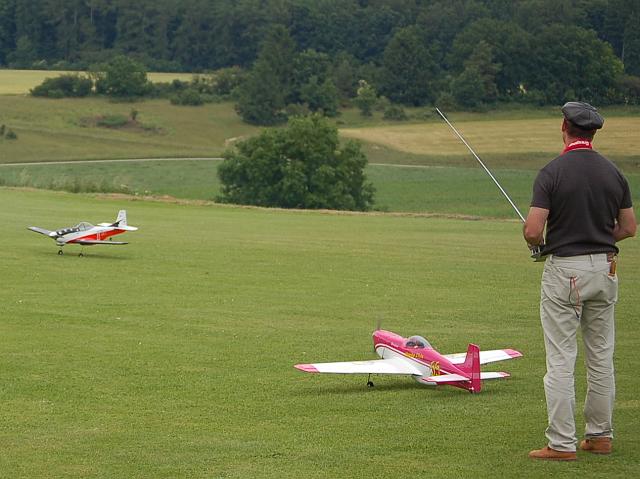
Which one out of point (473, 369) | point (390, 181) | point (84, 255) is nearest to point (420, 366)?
point (473, 369)

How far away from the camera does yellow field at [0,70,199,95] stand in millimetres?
118912

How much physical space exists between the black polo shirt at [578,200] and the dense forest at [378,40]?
7200 cm

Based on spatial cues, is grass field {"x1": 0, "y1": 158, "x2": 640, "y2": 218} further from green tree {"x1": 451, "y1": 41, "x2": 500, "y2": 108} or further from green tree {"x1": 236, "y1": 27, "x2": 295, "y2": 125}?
green tree {"x1": 236, "y1": 27, "x2": 295, "y2": 125}

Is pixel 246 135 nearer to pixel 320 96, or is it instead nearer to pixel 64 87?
pixel 320 96

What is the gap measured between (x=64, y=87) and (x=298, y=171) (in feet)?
176

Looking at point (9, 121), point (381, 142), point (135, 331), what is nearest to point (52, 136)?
point (9, 121)

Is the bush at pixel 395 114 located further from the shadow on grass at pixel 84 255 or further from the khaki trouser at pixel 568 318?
the khaki trouser at pixel 568 318

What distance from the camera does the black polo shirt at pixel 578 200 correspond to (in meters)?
8.27

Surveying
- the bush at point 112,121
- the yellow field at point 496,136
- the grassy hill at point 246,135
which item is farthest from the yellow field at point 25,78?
the yellow field at point 496,136

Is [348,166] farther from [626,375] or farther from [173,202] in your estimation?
[626,375]

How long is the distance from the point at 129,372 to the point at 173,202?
3362cm

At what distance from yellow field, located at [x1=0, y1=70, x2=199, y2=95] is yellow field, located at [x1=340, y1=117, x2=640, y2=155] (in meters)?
37.5

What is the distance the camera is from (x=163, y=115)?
356ft

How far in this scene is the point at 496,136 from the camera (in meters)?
78.8
